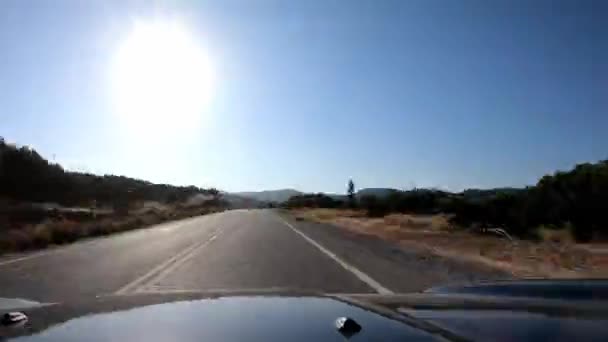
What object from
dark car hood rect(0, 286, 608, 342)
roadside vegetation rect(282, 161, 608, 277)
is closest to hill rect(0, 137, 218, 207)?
roadside vegetation rect(282, 161, 608, 277)

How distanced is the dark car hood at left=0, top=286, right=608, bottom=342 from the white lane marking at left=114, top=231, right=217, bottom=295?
708cm

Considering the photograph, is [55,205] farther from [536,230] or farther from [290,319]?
[290,319]

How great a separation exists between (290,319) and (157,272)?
13346 mm

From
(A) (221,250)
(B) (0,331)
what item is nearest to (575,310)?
(B) (0,331)

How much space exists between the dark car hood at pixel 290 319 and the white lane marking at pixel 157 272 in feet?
23.2

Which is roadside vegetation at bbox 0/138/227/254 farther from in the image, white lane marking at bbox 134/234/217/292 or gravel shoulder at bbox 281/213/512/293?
gravel shoulder at bbox 281/213/512/293

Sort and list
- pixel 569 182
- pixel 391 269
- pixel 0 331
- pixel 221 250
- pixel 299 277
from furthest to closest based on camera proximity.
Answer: pixel 569 182 → pixel 221 250 → pixel 391 269 → pixel 299 277 → pixel 0 331

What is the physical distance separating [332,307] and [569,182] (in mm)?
50610

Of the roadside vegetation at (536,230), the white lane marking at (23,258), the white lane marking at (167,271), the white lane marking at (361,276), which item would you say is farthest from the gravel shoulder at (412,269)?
the white lane marking at (23,258)

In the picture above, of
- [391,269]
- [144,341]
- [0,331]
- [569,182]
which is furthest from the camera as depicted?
[569,182]

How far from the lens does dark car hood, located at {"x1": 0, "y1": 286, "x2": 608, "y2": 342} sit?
3320 mm

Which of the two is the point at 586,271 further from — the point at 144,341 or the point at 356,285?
the point at 144,341

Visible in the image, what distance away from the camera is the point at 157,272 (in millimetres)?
16531

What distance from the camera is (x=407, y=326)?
354 centimetres
